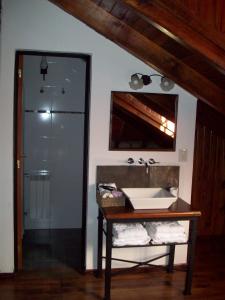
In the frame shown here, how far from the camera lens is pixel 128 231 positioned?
8.68ft

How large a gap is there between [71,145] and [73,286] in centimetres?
177

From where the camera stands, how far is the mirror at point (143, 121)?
117 inches

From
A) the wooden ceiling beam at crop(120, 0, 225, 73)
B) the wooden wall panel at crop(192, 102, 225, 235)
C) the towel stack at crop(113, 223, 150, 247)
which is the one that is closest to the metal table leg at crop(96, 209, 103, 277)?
the towel stack at crop(113, 223, 150, 247)

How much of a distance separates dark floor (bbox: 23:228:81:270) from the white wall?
36 cm

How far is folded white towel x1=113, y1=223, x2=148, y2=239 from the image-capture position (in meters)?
2.62

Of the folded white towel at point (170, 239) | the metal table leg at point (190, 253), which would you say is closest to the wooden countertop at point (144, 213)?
the metal table leg at point (190, 253)

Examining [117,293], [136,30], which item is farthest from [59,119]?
[117,293]

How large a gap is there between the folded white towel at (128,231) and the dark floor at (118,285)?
572mm

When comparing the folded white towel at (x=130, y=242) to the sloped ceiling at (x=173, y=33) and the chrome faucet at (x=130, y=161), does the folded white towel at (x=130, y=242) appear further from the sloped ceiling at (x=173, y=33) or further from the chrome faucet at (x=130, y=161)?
the sloped ceiling at (x=173, y=33)

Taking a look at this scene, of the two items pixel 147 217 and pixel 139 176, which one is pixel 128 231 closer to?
pixel 147 217

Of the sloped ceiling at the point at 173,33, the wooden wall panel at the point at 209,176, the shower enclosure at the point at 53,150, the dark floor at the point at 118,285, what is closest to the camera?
the sloped ceiling at the point at 173,33

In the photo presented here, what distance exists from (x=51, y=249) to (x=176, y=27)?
2.87 m

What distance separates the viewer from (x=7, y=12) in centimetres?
267

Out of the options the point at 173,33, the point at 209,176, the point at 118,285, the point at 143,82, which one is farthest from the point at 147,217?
the point at 209,176
